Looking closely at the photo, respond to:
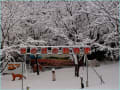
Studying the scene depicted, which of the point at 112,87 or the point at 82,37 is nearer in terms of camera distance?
the point at 112,87

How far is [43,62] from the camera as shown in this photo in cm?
1151

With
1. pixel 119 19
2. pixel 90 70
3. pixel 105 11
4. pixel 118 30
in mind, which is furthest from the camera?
pixel 90 70

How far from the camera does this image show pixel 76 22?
10.6m

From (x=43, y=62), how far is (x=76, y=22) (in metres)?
3.54

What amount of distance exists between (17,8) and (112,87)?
269 inches

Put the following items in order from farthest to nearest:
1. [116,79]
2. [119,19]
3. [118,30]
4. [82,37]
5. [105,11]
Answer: [82,37] < [116,79] < [118,30] < [105,11] < [119,19]

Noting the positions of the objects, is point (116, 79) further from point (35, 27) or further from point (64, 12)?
point (35, 27)

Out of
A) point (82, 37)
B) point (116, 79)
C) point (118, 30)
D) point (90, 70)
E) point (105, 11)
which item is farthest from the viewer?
point (90, 70)

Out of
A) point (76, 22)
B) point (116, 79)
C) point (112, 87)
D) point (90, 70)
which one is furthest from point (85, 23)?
point (112, 87)

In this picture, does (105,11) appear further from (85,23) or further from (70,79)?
(70,79)

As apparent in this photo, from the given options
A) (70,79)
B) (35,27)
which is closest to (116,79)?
(70,79)

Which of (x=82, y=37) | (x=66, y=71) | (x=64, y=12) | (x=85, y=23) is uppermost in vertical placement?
(x=64, y=12)

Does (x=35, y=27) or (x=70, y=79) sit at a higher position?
(x=35, y=27)

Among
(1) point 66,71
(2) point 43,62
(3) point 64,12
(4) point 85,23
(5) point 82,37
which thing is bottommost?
(1) point 66,71
